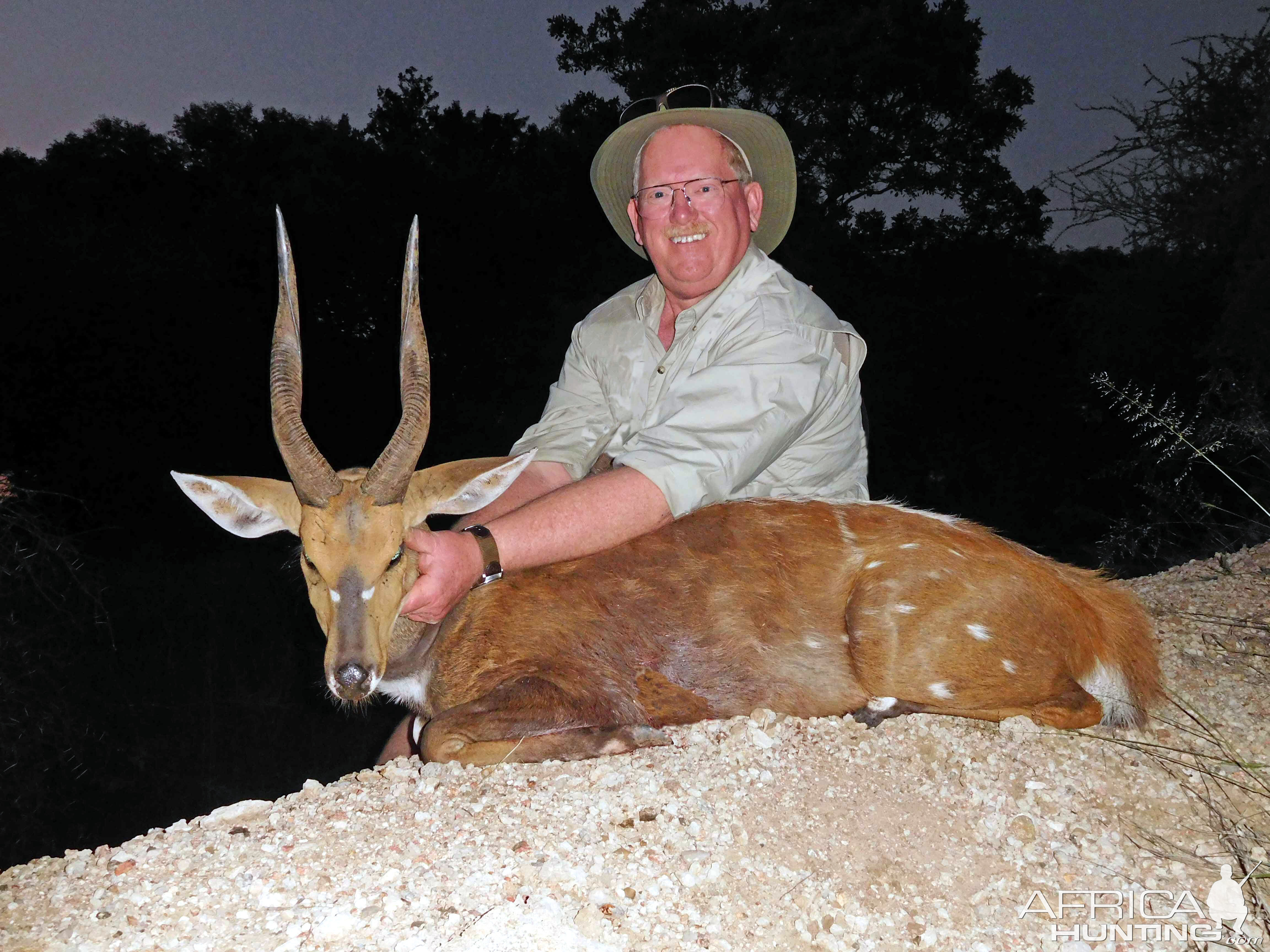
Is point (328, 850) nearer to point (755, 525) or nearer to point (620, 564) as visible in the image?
point (620, 564)

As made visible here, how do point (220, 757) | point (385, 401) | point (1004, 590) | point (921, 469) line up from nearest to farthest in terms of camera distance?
1. point (1004, 590)
2. point (220, 757)
3. point (385, 401)
4. point (921, 469)

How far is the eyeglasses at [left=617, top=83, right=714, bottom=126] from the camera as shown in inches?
161

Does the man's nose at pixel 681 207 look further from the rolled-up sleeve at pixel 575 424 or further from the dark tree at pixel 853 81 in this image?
the dark tree at pixel 853 81

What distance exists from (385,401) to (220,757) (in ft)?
15.6

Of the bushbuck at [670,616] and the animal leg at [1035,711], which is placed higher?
the bushbuck at [670,616]

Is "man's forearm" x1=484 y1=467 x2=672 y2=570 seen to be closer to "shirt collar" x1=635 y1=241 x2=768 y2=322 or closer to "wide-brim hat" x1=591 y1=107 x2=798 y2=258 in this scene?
"shirt collar" x1=635 y1=241 x2=768 y2=322

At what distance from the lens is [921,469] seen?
16.1m

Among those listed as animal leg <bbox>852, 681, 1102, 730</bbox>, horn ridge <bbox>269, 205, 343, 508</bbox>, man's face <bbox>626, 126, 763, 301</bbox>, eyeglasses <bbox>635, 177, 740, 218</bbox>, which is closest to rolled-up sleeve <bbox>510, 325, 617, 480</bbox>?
man's face <bbox>626, 126, 763, 301</bbox>

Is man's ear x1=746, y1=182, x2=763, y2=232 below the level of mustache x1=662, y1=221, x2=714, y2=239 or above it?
above

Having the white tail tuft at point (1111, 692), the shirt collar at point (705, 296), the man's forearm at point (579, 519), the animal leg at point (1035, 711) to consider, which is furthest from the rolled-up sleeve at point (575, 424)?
the white tail tuft at point (1111, 692)

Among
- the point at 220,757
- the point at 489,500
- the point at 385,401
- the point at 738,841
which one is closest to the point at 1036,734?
the point at 738,841

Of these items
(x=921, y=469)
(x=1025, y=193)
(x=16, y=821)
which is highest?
(x=1025, y=193)

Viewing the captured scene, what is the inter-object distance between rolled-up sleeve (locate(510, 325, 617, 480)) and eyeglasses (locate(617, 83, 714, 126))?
3.17 feet

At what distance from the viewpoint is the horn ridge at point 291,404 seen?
→ 308cm
